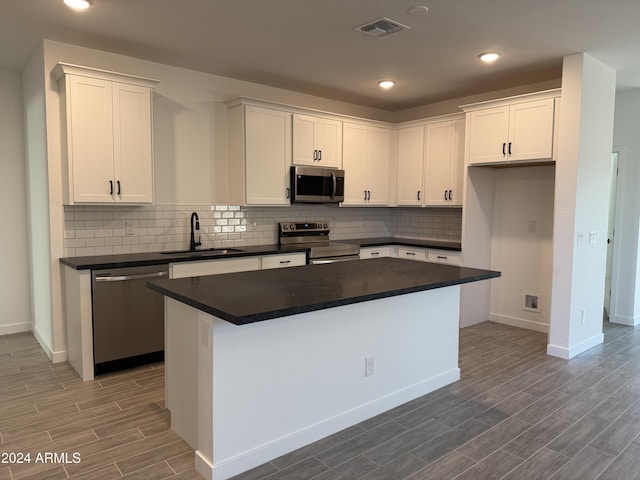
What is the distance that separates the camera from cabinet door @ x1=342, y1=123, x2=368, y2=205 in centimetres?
555

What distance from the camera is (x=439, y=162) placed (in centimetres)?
552

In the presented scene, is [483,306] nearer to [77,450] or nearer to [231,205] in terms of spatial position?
[231,205]

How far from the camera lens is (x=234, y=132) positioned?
4.74 meters

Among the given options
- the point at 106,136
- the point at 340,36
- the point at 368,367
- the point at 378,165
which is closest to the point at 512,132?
the point at 378,165

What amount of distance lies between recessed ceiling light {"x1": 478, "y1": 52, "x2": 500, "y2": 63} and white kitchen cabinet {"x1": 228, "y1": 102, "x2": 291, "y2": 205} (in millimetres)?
2031

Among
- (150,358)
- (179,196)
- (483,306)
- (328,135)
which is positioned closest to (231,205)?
(179,196)

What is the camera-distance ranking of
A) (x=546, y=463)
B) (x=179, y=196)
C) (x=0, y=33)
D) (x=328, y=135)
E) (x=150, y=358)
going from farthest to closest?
(x=328, y=135), (x=179, y=196), (x=150, y=358), (x=0, y=33), (x=546, y=463)

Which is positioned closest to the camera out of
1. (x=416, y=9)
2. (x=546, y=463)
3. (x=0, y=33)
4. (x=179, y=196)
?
(x=546, y=463)

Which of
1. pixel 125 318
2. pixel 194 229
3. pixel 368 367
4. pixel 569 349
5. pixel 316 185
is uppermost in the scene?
→ pixel 316 185

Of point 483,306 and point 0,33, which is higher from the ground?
point 0,33

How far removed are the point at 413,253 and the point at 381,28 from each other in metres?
2.92

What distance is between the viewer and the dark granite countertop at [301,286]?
214cm

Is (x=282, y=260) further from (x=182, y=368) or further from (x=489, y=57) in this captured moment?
(x=489, y=57)

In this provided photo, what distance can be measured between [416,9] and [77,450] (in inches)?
135
